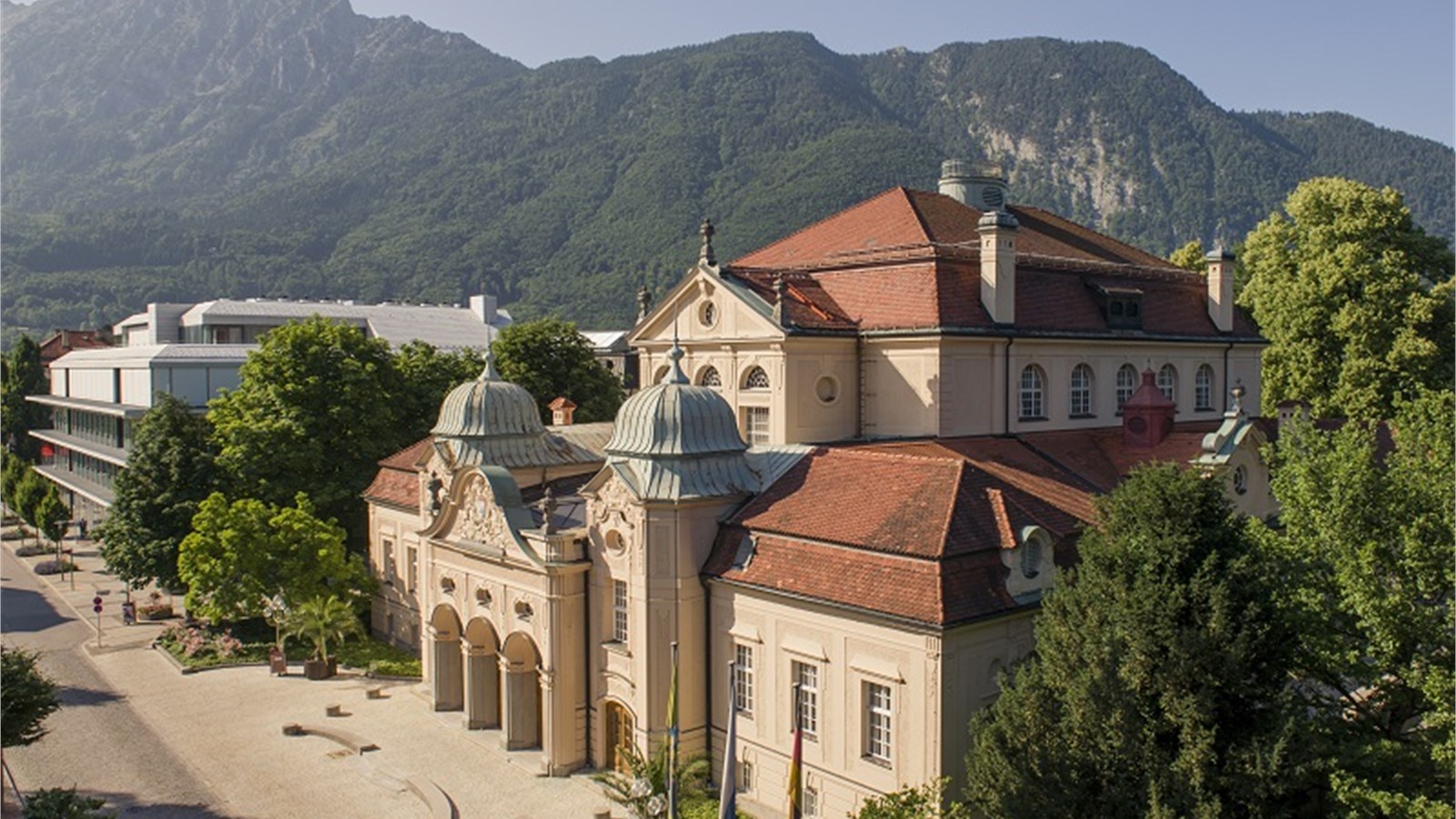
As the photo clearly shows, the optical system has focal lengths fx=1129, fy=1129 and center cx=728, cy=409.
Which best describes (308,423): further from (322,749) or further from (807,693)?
(807,693)

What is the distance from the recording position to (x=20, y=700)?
26.1 m

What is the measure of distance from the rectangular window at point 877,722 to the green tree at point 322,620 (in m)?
25.8

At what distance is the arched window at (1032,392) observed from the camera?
37875mm

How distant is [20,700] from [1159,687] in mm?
24931

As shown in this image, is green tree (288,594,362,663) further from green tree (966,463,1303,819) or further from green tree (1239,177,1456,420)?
green tree (1239,177,1456,420)

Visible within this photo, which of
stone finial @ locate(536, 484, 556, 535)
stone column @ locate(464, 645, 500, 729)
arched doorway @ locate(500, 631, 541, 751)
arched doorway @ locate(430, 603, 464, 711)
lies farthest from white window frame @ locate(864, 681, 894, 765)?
arched doorway @ locate(430, 603, 464, 711)

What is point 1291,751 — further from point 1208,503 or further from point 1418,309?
point 1418,309

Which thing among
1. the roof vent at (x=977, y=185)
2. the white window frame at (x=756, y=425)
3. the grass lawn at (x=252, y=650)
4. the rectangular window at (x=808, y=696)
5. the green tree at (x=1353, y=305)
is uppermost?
the roof vent at (x=977, y=185)

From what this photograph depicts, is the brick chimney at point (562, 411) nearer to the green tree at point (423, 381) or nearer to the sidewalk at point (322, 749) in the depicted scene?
the green tree at point (423, 381)

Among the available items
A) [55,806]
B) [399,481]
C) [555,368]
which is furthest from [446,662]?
[555,368]

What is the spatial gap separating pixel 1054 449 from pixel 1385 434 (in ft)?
53.0

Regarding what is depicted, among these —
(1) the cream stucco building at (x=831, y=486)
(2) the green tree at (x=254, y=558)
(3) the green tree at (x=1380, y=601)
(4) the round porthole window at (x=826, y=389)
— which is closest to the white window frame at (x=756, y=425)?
(1) the cream stucco building at (x=831, y=486)

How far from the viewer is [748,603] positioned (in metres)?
30.4

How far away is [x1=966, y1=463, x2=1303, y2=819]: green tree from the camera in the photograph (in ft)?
66.8
